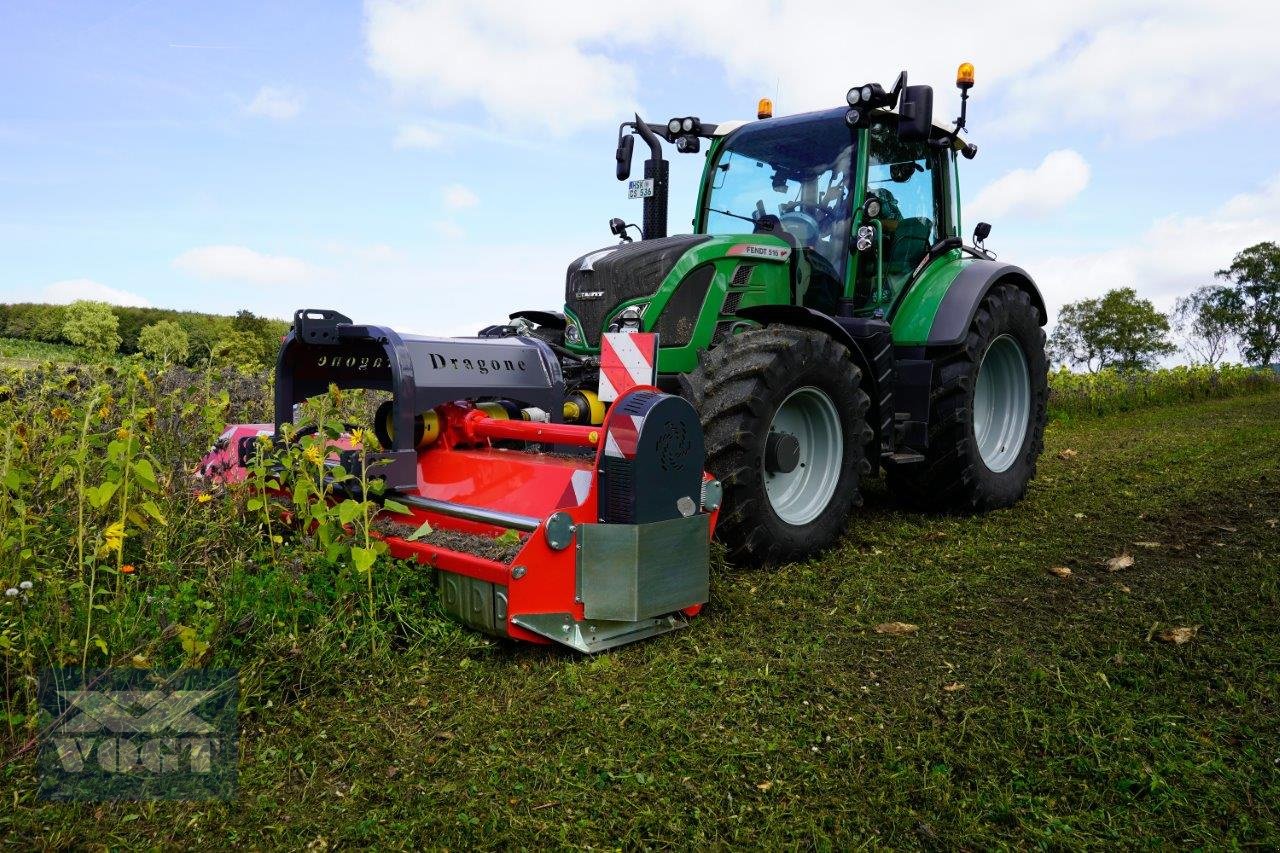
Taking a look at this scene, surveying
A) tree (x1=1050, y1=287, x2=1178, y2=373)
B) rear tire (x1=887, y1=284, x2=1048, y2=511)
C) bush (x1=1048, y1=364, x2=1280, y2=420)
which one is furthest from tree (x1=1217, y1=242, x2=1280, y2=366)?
rear tire (x1=887, y1=284, x2=1048, y2=511)

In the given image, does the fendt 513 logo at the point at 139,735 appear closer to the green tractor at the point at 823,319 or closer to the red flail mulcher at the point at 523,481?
the red flail mulcher at the point at 523,481

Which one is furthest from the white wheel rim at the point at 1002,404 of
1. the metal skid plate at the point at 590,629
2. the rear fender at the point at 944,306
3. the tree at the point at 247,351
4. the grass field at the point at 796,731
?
the tree at the point at 247,351

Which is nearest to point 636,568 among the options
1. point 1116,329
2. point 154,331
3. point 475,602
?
point 475,602

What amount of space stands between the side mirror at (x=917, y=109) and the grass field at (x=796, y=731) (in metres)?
2.42

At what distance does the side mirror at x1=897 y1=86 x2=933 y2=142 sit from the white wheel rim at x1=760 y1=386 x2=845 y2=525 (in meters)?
1.60

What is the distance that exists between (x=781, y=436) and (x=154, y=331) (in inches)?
208

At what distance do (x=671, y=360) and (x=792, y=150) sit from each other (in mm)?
1893

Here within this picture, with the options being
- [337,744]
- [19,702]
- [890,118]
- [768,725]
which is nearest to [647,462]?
[768,725]

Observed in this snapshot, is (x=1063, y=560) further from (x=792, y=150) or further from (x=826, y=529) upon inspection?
(x=792, y=150)

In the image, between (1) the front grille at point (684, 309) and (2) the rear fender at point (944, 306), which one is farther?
(2) the rear fender at point (944, 306)

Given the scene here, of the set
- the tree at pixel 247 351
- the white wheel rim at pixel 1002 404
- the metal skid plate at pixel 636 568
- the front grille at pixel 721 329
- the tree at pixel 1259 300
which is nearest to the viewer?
the metal skid plate at pixel 636 568

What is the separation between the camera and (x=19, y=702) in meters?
3.01

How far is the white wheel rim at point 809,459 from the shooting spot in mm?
4875

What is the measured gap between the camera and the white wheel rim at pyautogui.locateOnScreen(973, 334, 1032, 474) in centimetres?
673
